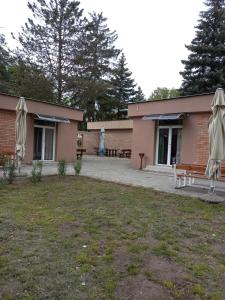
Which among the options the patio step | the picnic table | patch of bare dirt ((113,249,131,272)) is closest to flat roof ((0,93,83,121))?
the patio step

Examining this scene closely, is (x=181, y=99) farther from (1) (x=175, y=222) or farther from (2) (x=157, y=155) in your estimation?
(1) (x=175, y=222)

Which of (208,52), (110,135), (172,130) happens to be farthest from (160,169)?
(208,52)

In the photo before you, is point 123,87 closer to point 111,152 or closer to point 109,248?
point 111,152

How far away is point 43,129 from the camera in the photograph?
1870 cm

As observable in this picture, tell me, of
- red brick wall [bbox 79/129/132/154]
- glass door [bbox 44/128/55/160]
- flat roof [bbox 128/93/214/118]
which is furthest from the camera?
red brick wall [bbox 79/129/132/154]

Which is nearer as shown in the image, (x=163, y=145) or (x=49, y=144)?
(x=163, y=145)

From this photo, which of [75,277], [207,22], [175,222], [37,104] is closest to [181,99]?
[37,104]

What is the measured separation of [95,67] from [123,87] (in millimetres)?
13473

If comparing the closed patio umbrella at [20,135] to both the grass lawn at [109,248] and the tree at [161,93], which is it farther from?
the tree at [161,93]

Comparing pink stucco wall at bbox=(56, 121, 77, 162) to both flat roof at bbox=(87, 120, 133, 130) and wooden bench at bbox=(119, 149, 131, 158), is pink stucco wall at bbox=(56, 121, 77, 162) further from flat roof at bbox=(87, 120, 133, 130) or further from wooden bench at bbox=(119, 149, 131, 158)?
flat roof at bbox=(87, 120, 133, 130)

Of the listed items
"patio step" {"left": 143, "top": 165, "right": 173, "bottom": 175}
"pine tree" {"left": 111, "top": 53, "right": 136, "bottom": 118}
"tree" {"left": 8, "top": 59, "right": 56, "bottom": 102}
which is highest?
"pine tree" {"left": 111, "top": 53, "right": 136, "bottom": 118}

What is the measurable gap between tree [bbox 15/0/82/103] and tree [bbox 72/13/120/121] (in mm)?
1086

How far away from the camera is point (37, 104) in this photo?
17.8m

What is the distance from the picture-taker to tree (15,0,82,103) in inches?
1190
